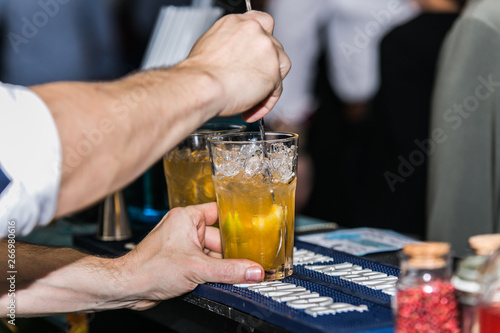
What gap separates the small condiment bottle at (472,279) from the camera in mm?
822

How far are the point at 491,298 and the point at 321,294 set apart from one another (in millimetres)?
356

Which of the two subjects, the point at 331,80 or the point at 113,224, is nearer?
the point at 113,224

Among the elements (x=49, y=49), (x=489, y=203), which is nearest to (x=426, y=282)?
(x=489, y=203)

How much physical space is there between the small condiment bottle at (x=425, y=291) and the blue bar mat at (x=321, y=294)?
0.34ft

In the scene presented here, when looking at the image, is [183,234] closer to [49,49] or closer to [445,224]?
[445,224]

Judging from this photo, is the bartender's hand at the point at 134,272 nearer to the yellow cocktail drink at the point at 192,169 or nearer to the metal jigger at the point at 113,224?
the yellow cocktail drink at the point at 192,169

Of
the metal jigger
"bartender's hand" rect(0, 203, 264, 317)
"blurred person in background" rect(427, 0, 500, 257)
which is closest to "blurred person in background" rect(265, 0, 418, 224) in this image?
"blurred person in background" rect(427, 0, 500, 257)

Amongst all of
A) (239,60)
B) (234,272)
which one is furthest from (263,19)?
(234,272)

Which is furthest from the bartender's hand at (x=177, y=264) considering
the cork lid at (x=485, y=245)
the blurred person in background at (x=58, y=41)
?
the blurred person in background at (x=58, y=41)

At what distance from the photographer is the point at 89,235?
5.77 feet

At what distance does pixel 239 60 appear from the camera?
39.2 inches

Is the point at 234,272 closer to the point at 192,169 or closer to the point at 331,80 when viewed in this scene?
the point at 192,169

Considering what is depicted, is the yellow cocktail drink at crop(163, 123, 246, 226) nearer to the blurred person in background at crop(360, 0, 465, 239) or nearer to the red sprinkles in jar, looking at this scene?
the red sprinkles in jar

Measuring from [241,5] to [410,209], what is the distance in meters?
1.58
